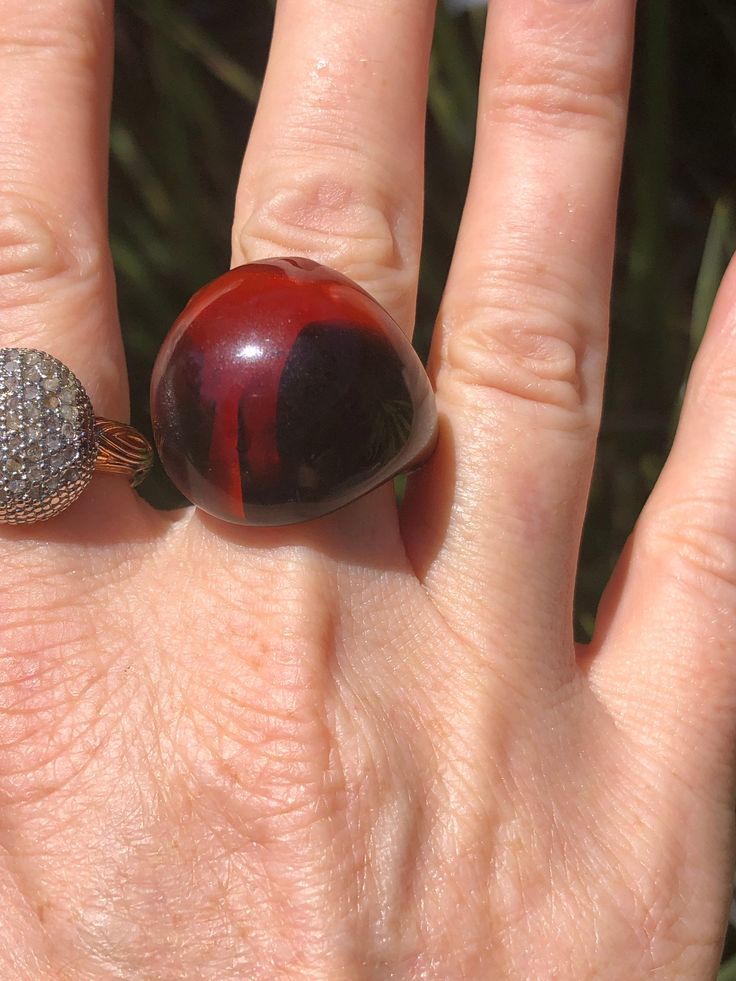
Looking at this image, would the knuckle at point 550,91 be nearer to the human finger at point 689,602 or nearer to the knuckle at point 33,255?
the human finger at point 689,602

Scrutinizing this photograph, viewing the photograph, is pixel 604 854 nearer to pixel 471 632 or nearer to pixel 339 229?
pixel 471 632

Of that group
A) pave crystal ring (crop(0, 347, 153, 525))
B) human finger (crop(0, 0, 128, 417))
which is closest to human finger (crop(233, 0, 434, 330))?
human finger (crop(0, 0, 128, 417))

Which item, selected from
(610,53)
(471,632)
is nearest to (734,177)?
(610,53)

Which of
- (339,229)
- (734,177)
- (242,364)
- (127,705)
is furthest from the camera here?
(734,177)

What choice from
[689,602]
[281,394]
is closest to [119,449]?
[281,394]

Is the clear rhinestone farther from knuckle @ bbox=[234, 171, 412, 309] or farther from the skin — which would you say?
knuckle @ bbox=[234, 171, 412, 309]

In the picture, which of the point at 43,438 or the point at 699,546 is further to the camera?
the point at 699,546

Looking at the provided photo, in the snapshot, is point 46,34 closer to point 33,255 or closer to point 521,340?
point 33,255
